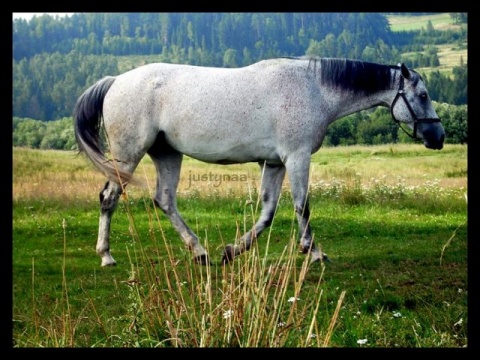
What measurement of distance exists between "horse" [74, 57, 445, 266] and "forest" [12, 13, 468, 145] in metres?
2.40

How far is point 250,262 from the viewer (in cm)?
583

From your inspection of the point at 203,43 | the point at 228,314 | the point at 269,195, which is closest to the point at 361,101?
the point at 269,195

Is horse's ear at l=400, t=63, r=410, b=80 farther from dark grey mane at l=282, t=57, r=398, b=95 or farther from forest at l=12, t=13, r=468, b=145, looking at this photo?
→ forest at l=12, t=13, r=468, b=145

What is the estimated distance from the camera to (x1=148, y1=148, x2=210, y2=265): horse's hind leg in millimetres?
7281

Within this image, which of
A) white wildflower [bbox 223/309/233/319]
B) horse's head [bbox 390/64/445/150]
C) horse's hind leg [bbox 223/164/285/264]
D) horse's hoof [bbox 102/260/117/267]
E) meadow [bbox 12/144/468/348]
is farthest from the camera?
horse's head [bbox 390/64/445/150]

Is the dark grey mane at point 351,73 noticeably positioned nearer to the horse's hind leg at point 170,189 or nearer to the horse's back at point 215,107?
the horse's back at point 215,107

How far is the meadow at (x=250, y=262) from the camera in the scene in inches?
168

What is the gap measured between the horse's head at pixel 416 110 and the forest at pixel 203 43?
2.46 m

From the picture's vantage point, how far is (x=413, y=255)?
7258 millimetres

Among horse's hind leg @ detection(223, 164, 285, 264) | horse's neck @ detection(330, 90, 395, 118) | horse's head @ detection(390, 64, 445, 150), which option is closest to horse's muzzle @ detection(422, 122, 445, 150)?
horse's head @ detection(390, 64, 445, 150)

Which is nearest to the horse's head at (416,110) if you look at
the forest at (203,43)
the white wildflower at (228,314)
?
the forest at (203,43)

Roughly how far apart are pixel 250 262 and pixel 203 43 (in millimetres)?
5150

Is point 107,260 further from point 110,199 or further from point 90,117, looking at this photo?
point 90,117
